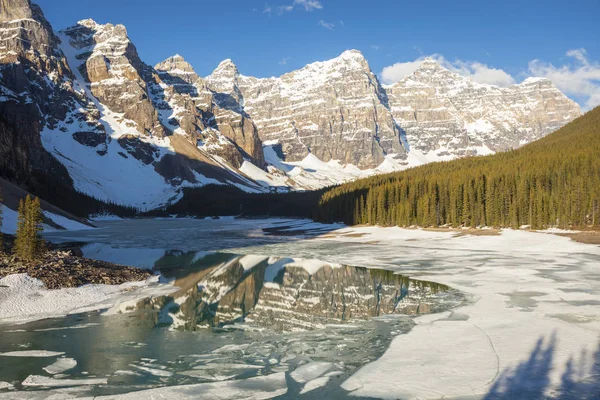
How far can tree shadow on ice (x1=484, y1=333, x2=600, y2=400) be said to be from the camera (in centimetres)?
1018

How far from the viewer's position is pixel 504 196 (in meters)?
76.1

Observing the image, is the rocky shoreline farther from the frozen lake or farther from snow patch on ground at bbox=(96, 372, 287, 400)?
snow patch on ground at bbox=(96, 372, 287, 400)

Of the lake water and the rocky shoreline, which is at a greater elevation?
the rocky shoreline

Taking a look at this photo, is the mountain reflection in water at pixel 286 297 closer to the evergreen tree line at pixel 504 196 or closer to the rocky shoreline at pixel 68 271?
the rocky shoreline at pixel 68 271

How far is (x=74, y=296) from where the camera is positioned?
21812 millimetres

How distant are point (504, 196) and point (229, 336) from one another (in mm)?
70826

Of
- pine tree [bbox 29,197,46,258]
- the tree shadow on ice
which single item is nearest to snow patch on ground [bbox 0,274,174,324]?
pine tree [bbox 29,197,46,258]

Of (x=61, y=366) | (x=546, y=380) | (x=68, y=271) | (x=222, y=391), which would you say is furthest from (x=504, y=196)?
(x=61, y=366)

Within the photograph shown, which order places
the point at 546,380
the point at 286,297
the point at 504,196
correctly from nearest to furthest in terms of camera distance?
the point at 546,380, the point at 286,297, the point at 504,196

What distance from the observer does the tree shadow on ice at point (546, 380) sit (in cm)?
1018

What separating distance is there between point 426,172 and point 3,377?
107877 millimetres

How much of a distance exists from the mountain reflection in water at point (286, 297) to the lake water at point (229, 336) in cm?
5

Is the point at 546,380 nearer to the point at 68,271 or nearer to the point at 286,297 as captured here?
the point at 286,297

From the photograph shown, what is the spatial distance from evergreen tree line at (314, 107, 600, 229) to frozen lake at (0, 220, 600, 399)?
45956 mm
